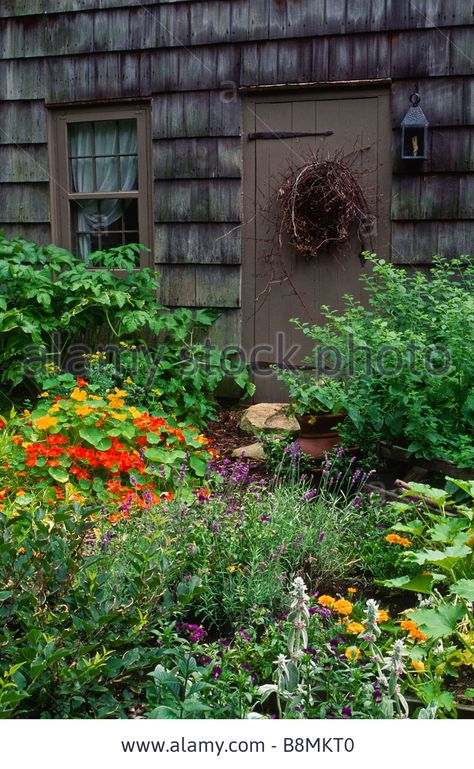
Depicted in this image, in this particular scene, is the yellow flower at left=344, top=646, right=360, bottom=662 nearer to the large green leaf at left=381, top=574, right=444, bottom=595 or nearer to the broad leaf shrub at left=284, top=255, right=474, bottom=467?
the large green leaf at left=381, top=574, right=444, bottom=595

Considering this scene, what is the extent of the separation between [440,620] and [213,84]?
4723mm

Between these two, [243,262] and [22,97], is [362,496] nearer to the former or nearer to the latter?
[243,262]

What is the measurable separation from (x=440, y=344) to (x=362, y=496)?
35.8 inches

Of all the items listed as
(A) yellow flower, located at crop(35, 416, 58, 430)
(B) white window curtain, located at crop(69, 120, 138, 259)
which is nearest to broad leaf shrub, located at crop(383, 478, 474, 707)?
(A) yellow flower, located at crop(35, 416, 58, 430)

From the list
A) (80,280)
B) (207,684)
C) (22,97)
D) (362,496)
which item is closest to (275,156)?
(80,280)

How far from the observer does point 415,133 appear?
5602 millimetres

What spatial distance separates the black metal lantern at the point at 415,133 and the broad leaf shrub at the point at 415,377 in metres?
1.46

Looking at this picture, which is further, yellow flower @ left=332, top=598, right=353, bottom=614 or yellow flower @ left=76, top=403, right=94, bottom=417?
yellow flower @ left=76, top=403, right=94, bottom=417

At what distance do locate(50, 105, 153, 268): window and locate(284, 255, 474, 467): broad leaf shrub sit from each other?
269 cm

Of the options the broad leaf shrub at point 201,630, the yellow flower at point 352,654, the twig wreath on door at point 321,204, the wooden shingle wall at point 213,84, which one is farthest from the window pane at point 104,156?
the yellow flower at point 352,654

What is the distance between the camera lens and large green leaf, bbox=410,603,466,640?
96.2 inches

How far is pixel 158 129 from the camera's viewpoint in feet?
20.6

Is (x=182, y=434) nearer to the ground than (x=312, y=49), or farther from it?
nearer to the ground
